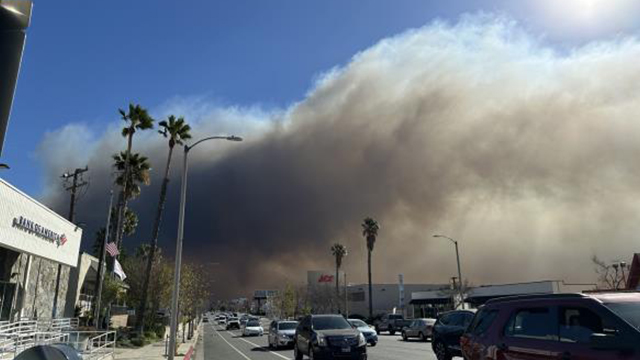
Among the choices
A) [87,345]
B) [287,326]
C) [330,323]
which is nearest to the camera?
[87,345]

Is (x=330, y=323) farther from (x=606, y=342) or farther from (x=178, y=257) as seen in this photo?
(x=606, y=342)

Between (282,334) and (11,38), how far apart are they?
30175 mm

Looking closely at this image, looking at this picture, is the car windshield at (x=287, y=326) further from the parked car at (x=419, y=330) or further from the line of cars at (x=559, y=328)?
the line of cars at (x=559, y=328)

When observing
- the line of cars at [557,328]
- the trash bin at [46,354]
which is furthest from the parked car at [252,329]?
the trash bin at [46,354]

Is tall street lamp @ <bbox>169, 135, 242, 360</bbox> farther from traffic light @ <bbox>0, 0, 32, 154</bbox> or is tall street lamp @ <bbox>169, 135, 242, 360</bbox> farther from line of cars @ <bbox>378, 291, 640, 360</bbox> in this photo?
traffic light @ <bbox>0, 0, 32, 154</bbox>

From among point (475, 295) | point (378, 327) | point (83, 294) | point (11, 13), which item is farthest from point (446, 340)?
point (475, 295)

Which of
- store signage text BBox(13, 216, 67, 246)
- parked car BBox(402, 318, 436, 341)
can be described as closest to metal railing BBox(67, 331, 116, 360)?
store signage text BBox(13, 216, 67, 246)

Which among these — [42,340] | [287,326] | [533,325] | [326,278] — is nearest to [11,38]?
[533,325]

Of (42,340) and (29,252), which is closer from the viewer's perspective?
(42,340)

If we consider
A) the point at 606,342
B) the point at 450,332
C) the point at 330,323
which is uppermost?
the point at 606,342

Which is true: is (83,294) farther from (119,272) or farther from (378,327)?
(378,327)

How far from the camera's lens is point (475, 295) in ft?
240

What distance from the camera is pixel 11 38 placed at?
226cm

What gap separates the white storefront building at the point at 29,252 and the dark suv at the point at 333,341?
12318 mm
